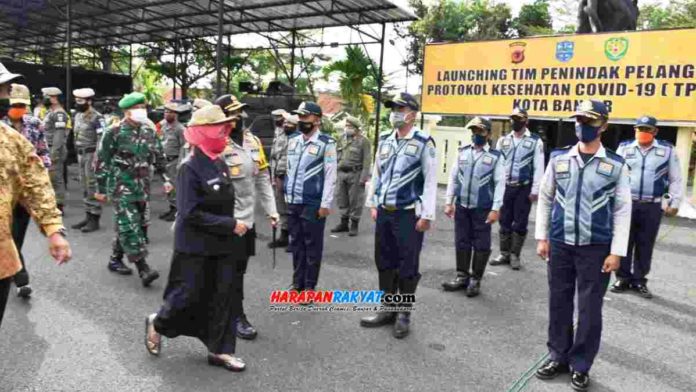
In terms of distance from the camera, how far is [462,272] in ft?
17.8

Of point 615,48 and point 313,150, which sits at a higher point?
point 615,48

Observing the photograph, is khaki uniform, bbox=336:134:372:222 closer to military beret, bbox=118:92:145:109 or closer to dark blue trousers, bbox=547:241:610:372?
military beret, bbox=118:92:145:109

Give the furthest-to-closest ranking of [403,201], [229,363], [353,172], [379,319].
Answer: [353,172], [379,319], [403,201], [229,363]

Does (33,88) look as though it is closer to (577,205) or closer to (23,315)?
(23,315)

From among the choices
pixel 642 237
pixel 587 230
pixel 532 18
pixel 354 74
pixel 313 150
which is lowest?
pixel 642 237

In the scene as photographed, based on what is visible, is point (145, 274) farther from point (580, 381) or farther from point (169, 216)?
point (580, 381)

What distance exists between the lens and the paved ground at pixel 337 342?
3.42 m

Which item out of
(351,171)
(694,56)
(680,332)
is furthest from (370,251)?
(694,56)

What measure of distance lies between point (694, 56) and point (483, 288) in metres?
6.48

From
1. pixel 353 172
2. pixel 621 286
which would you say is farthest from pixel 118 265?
pixel 621 286

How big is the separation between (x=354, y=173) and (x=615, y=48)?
5.44m

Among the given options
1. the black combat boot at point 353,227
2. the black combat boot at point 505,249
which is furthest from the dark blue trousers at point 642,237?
the black combat boot at point 353,227

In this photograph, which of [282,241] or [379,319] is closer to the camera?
[379,319]

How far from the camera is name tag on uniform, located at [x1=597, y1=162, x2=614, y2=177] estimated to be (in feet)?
11.1
